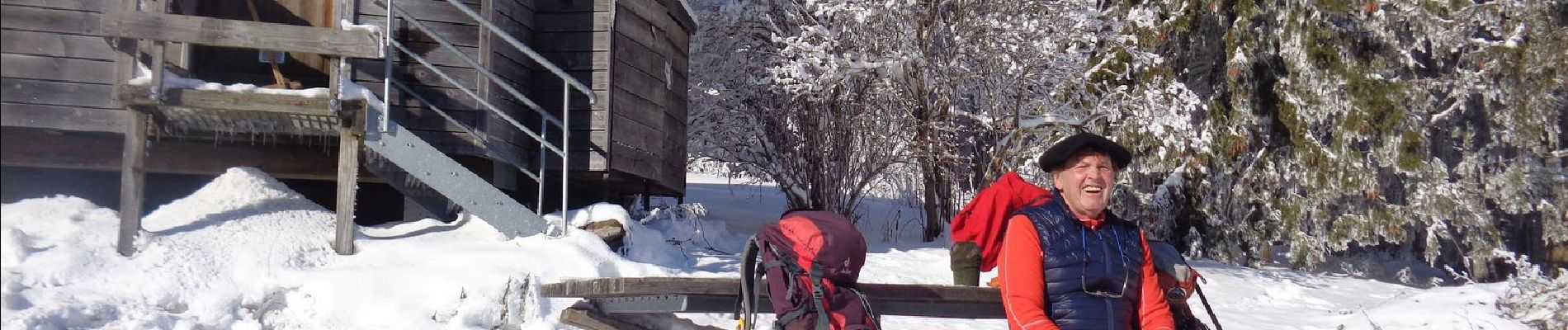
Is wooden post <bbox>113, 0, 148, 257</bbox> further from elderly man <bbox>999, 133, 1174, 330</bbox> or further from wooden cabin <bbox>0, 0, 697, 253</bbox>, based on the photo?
elderly man <bbox>999, 133, 1174, 330</bbox>

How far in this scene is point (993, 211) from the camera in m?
4.19

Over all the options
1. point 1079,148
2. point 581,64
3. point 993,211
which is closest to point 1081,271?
point 1079,148

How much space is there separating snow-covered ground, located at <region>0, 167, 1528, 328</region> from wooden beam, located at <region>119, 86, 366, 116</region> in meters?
0.72

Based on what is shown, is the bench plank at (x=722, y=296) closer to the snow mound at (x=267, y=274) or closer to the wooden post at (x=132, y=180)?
the snow mound at (x=267, y=274)

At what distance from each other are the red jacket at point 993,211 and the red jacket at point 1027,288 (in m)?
0.56

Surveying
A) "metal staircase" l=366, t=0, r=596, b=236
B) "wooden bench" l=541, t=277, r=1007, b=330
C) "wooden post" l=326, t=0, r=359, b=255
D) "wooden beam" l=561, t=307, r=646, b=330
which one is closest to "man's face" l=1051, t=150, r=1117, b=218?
"wooden bench" l=541, t=277, r=1007, b=330

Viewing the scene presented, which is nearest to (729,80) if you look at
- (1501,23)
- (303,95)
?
(303,95)

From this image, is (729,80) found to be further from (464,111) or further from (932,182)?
(464,111)

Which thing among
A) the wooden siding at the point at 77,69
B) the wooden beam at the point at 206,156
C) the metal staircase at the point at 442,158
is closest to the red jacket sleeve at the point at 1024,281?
the metal staircase at the point at 442,158

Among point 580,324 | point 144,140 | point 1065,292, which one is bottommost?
point 580,324

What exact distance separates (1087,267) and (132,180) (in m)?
5.60

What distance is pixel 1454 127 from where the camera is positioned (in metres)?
15.5

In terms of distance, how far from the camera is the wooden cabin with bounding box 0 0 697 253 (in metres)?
6.89

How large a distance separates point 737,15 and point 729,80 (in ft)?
2.94
